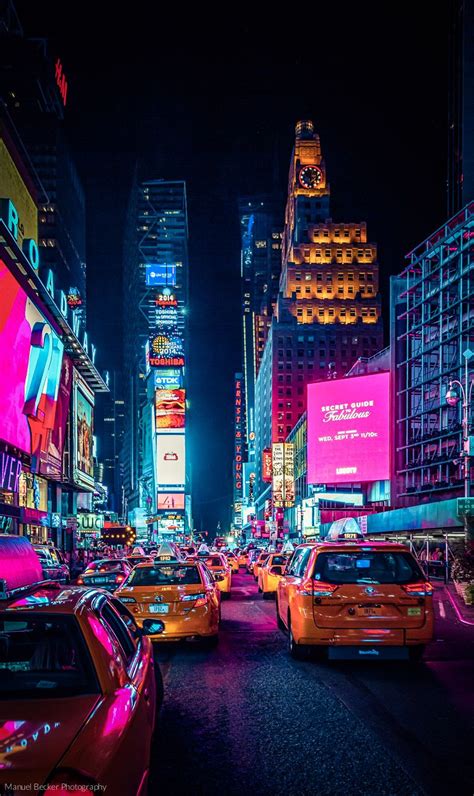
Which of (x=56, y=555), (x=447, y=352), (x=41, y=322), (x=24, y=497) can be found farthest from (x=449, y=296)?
(x=56, y=555)

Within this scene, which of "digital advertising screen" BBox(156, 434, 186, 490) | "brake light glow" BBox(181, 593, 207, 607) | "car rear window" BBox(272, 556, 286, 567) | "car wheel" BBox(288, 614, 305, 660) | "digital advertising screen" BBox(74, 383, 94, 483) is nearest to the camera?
"car wheel" BBox(288, 614, 305, 660)

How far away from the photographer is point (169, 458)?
464 feet

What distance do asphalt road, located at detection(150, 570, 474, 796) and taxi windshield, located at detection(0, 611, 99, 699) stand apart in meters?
1.50

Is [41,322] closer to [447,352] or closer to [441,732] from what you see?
[447,352]

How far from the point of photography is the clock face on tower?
149 metres

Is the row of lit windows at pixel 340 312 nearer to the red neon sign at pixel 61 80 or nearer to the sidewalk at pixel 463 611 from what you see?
the red neon sign at pixel 61 80

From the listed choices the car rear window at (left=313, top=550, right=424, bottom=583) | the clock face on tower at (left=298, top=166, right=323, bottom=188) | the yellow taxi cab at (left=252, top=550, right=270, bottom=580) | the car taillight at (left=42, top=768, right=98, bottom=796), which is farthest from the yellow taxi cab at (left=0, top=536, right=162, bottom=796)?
the clock face on tower at (left=298, top=166, right=323, bottom=188)

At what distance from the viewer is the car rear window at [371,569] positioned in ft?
34.7

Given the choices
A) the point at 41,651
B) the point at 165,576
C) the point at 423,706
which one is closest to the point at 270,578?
the point at 165,576

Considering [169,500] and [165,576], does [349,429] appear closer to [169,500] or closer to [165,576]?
[165,576]

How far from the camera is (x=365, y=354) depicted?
455 feet

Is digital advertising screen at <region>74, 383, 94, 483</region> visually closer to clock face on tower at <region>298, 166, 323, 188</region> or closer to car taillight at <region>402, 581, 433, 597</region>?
car taillight at <region>402, 581, 433, 597</region>

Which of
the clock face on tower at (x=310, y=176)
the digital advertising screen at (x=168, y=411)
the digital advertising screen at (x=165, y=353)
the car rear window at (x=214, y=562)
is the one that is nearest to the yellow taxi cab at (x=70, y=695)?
the car rear window at (x=214, y=562)

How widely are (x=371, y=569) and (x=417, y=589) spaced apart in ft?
2.73
